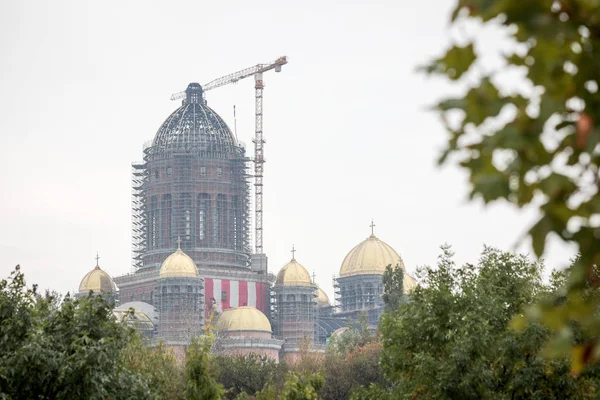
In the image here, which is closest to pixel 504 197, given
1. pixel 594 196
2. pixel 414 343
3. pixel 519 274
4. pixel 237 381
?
pixel 594 196

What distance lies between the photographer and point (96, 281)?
412 feet

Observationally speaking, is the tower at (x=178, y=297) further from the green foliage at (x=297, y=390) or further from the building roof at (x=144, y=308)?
the green foliage at (x=297, y=390)

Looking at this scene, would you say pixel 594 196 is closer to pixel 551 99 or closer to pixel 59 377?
pixel 551 99

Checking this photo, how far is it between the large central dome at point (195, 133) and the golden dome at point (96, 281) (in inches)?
562

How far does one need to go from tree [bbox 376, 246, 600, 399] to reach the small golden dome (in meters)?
81.6

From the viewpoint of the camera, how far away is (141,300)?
125062mm

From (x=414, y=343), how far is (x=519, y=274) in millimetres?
4572

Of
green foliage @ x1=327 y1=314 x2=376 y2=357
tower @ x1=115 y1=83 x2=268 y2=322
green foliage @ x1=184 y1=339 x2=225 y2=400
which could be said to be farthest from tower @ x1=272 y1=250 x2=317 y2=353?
green foliage @ x1=184 y1=339 x2=225 y2=400

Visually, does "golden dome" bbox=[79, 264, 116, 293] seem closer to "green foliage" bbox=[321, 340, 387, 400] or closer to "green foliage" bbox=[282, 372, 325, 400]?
"green foliage" bbox=[321, 340, 387, 400]

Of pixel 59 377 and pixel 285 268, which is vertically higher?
pixel 285 268

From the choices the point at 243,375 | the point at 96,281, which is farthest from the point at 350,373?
the point at 96,281

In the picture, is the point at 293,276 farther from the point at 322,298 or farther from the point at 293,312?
the point at 322,298

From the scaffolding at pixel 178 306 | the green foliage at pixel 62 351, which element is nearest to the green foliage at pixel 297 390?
the green foliage at pixel 62 351

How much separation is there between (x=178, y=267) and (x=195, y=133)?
1941 cm
